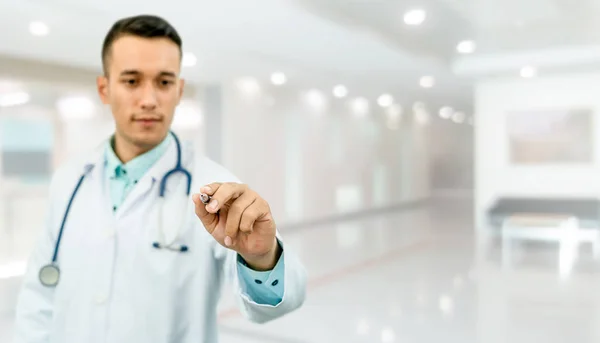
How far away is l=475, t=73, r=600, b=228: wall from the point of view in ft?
26.9

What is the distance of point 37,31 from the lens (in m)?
4.77

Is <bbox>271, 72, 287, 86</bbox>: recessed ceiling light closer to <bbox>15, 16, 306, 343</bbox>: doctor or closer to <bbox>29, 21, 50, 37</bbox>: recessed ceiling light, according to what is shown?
<bbox>29, 21, 50, 37</bbox>: recessed ceiling light

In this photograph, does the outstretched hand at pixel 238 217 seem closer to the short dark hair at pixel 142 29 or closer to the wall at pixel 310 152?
the short dark hair at pixel 142 29

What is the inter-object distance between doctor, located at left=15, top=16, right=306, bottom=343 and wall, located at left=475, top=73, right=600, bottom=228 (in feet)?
27.8

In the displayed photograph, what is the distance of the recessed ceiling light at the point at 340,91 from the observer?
9252 mm

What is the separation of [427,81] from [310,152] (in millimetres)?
2463

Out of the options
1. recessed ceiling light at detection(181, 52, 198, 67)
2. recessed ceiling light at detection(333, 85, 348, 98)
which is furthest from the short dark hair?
recessed ceiling light at detection(333, 85, 348, 98)

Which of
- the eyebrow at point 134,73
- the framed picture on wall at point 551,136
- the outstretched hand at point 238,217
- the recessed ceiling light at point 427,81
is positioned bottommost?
the outstretched hand at point 238,217

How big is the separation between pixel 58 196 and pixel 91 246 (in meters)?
0.17

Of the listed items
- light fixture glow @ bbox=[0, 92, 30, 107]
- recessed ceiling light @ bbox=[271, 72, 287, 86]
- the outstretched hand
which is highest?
recessed ceiling light @ bbox=[271, 72, 287, 86]

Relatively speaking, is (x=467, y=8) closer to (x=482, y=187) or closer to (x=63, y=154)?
(x=482, y=187)

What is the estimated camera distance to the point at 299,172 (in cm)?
938

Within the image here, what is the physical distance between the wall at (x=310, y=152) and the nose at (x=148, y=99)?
6.88 metres

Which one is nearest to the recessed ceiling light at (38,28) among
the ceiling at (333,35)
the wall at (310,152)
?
the ceiling at (333,35)
